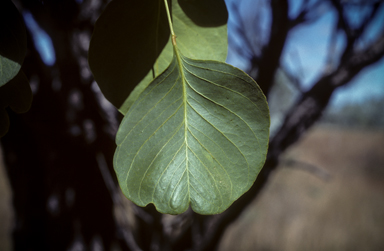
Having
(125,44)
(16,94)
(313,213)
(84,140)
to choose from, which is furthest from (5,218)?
(313,213)

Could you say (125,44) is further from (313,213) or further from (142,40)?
(313,213)

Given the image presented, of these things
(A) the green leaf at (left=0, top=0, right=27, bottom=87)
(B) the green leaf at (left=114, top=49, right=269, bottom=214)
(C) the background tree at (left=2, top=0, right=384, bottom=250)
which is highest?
(A) the green leaf at (left=0, top=0, right=27, bottom=87)

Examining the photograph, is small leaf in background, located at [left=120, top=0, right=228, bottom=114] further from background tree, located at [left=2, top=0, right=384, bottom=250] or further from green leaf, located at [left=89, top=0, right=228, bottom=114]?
background tree, located at [left=2, top=0, right=384, bottom=250]

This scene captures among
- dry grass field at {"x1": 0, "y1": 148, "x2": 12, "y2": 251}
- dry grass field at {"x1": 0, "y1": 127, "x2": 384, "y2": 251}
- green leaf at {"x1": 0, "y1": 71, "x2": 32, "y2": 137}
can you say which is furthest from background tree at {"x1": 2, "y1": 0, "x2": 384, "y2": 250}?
dry grass field at {"x1": 0, "y1": 148, "x2": 12, "y2": 251}

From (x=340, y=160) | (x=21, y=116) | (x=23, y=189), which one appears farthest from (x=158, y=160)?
(x=340, y=160)

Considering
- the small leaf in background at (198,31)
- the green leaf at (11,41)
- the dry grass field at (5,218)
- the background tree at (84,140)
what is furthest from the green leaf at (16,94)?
the dry grass field at (5,218)

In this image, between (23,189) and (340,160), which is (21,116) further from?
(340,160)
